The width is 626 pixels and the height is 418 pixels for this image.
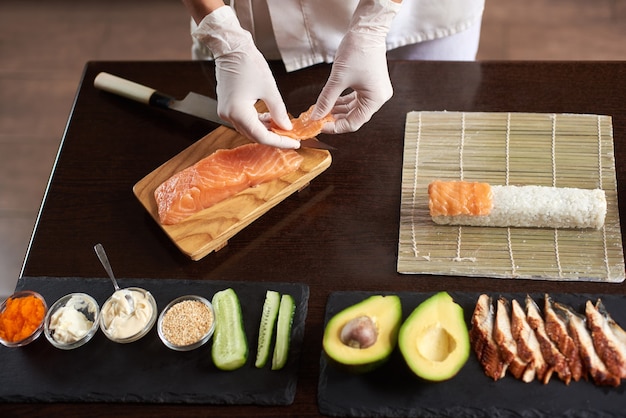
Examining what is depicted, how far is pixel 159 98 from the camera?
231 centimetres

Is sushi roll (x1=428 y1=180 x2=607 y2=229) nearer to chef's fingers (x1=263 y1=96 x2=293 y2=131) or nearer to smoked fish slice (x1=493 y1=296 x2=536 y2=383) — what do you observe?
smoked fish slice (x1=493 y1=296 x2=536 y2=383)

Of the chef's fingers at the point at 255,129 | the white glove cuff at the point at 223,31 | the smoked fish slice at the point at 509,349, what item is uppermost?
the white glove cuff at the point at 223,31

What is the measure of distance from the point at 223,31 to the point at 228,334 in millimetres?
831

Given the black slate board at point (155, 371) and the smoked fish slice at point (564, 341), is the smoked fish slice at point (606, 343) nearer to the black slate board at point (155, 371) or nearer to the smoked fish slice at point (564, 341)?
the smoked fish slice at point (564, 341)

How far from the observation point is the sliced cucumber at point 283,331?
5.78ft

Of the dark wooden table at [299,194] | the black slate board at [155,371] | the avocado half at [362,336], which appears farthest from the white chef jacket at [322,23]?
the avocado half at [362,336]

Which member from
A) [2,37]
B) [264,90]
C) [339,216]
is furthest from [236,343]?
[2,37]

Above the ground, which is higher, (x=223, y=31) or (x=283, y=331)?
(x=223, y=31)

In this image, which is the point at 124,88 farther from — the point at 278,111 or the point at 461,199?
the point at 461,199

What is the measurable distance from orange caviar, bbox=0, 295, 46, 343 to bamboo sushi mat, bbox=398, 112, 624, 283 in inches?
37.7

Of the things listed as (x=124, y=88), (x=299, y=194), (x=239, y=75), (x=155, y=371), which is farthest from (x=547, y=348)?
(x=124, y=88)

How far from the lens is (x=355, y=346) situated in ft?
5.47

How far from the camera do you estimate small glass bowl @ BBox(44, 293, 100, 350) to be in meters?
1.83

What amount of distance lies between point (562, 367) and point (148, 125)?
56.3 inches
